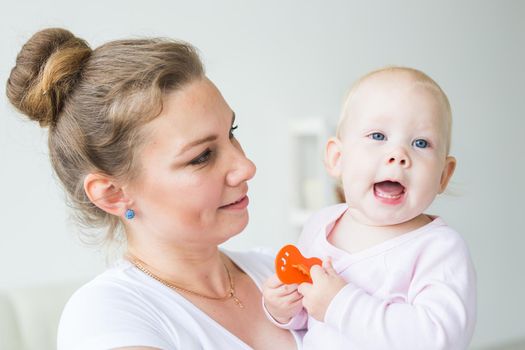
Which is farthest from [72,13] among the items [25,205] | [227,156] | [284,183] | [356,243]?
[356,243]

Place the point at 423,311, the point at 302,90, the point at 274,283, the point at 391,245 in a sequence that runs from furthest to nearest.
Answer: the point at 302,90 → the point at 274,283 → the point at 391,245 → the point at 423,311

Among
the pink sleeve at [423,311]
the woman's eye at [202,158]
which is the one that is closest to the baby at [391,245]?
the pink sleeve at [423,311]

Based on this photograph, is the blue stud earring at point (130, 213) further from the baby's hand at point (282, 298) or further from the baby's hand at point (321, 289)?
the baby's hand at point (321, 289)

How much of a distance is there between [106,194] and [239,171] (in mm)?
289

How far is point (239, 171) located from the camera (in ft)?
4.97

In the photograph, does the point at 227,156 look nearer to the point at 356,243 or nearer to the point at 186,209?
the point at 186,209

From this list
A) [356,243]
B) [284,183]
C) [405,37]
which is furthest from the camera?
[405,37]

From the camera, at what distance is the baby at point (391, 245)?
1.30 m

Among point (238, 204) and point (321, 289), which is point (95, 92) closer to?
point (238, 204)

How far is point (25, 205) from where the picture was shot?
2.97 metres

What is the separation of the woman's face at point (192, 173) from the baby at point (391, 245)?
185 mm

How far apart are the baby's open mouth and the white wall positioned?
89 cm

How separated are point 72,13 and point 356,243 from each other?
78.9 inches

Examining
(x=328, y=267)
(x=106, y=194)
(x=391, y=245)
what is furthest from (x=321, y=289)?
(x=106, y=194)
